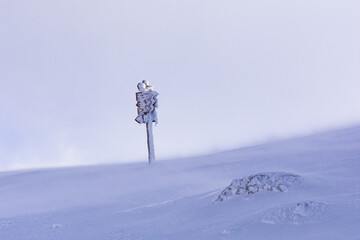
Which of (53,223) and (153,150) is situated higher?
(153,150)

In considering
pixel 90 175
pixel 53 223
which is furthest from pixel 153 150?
pixel 53 223

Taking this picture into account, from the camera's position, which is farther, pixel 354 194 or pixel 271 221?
pixel 354 194

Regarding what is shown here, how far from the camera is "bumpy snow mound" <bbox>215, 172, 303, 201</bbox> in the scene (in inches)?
278

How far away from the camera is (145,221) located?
7.48 metres

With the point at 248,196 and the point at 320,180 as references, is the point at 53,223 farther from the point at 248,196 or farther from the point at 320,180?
the point at 320,180

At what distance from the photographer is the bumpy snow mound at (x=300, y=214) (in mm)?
5648

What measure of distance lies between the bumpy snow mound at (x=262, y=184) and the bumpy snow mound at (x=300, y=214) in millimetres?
1071

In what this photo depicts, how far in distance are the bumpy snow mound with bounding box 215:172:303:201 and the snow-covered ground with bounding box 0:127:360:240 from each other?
0.6 inches

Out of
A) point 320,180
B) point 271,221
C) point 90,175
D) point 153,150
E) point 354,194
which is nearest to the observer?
point 271,221

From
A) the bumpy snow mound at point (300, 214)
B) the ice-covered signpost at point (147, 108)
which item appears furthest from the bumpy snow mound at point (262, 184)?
the ice-covered signpost at point (147, 108)

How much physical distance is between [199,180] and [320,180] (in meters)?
4.74

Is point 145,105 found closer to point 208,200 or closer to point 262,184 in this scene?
point 208,200

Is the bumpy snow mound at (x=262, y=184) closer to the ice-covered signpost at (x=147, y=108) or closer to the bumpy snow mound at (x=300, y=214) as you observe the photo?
the bumpy snow mound at (x=300, y=214)

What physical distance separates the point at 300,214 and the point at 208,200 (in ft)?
6.98
